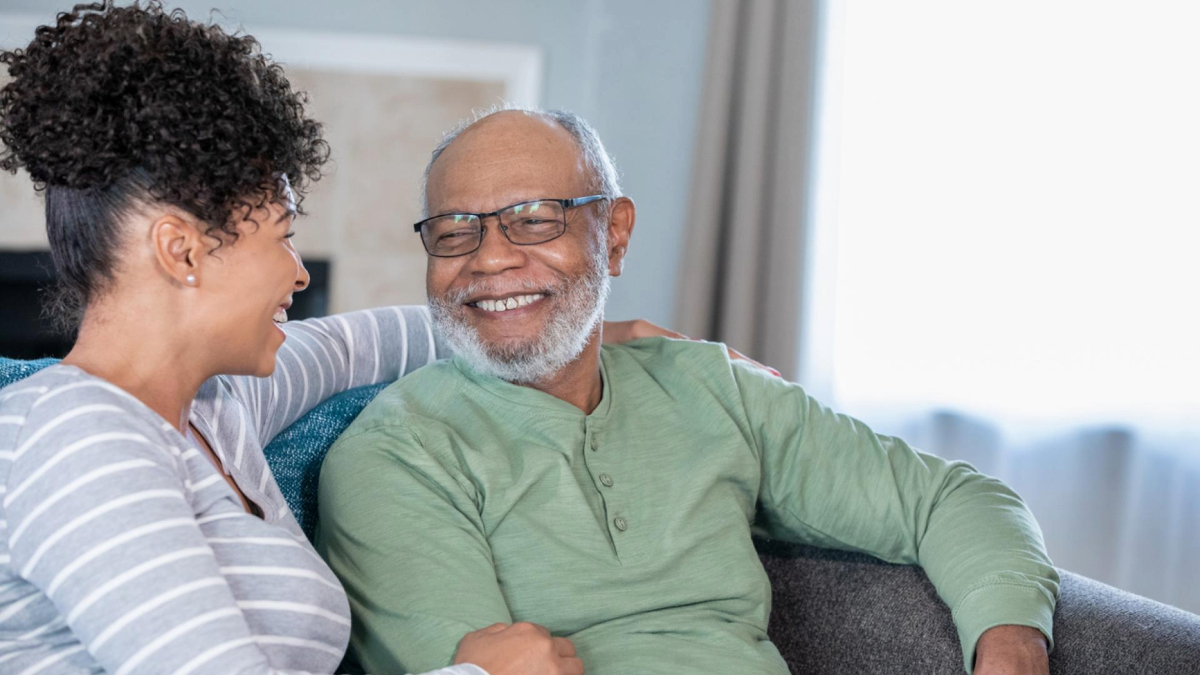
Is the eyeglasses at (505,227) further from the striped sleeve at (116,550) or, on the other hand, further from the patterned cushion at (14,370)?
the striped sleeve at (116,550)

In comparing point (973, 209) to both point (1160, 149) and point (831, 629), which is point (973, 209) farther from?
point (831, 629)

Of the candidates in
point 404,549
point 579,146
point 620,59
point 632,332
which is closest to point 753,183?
point 620,59

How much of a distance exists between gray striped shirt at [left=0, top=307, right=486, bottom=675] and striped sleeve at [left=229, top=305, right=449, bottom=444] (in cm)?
26

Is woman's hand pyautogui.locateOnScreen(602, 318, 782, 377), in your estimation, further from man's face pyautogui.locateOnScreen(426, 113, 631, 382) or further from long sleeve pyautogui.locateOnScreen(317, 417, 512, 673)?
long sleeve pyautogui.locateOnScreen(317, 417, 512, 673)

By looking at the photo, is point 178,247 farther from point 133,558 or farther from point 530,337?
point 530,337

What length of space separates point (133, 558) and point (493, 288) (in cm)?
75

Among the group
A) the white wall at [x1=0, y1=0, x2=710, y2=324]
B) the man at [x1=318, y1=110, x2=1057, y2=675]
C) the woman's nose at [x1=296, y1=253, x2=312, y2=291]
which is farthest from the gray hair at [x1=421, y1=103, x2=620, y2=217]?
the white wall at [x1=0, y1=0, x2=710, y2=324]

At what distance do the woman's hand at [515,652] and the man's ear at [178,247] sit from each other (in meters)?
0.46

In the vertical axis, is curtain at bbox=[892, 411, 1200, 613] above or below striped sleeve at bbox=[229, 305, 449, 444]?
below

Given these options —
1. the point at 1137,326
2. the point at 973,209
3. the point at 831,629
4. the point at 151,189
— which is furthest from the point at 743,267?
the point at 151,189

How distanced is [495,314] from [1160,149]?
158cm

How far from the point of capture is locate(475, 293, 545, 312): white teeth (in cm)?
158

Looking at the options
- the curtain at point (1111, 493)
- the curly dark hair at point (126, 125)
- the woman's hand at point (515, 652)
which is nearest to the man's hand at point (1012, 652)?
the woman's hand at point (515, 652)

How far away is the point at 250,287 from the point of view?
1.10 metres
